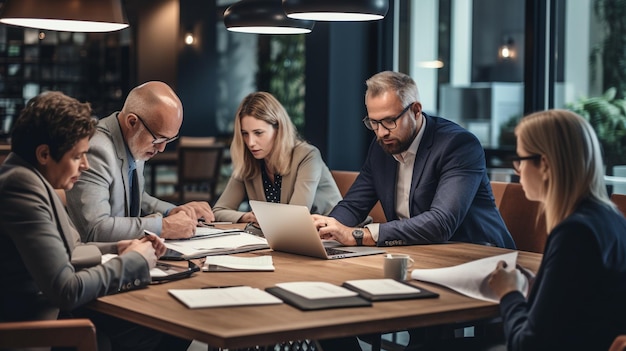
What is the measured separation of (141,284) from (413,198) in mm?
1521

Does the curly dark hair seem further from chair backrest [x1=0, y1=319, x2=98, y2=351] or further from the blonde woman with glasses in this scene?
the blonde woman with glasses

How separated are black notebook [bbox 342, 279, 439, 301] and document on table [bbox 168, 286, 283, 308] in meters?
0.25

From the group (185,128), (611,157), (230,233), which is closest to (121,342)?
(230,233)

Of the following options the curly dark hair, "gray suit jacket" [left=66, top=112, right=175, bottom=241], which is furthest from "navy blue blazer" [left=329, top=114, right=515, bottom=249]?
the curly dark hair

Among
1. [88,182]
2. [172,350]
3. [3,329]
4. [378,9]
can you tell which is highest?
[378,9]

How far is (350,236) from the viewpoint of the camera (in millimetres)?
3320

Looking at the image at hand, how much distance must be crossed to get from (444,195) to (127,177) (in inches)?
50.6

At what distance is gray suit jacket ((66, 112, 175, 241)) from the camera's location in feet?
10.5

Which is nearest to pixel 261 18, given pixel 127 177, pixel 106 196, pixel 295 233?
pixel 127 177

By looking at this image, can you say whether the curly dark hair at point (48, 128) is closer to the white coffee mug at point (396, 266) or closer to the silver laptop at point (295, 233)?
the silver laptop at point (295, 233)

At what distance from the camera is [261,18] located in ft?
12.4

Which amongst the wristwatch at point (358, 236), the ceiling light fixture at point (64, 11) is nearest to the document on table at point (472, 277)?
the wristwatch at point (358, 236)

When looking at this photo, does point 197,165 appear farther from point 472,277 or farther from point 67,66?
point 472,277

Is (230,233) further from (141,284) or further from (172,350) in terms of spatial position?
(141,284)
